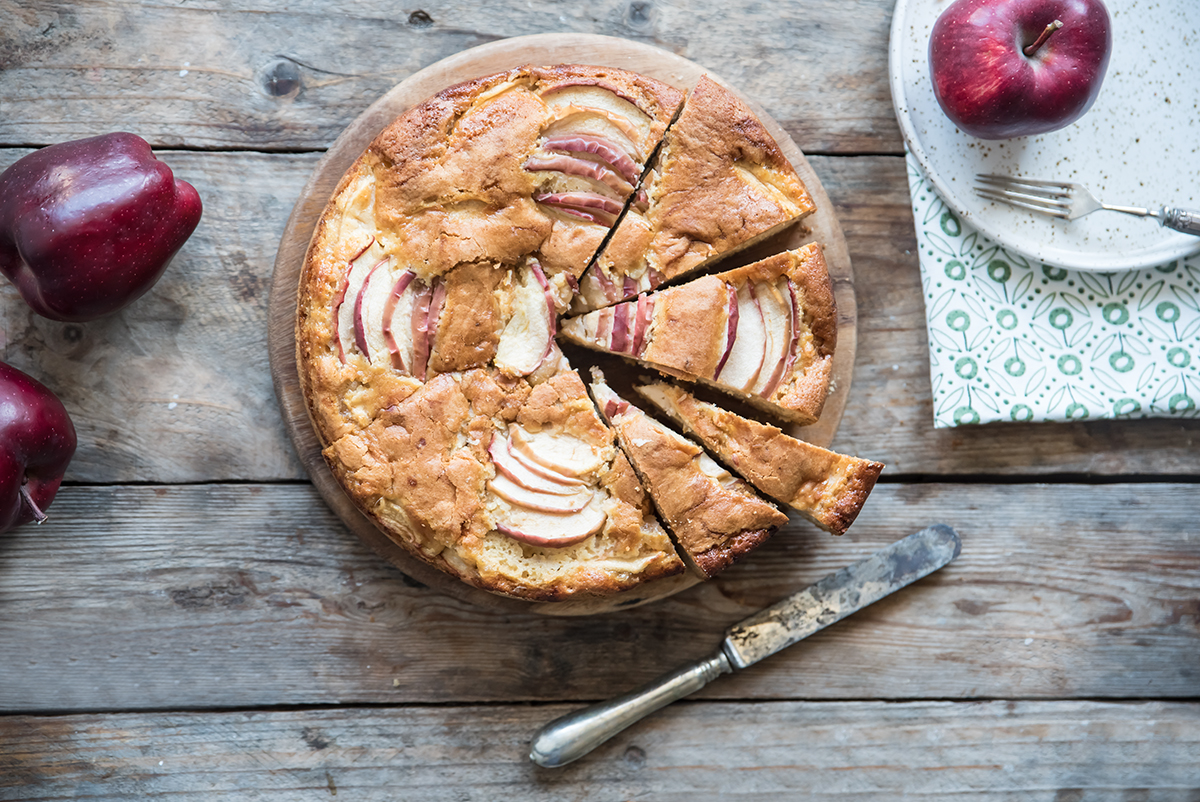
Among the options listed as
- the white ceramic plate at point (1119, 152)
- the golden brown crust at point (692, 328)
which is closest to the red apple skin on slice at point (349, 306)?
the golden brown crust at point (692, 328)

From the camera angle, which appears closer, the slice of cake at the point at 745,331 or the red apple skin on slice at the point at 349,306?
the red apple skin on slice at the point at 349,306

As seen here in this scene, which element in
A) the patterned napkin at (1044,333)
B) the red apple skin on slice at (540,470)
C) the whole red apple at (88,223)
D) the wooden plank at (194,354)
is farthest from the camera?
the patterned napkin at (1044,333)

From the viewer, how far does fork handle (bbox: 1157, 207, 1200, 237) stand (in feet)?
8.10

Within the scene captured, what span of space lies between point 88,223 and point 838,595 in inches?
97.0

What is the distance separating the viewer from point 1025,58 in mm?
2389

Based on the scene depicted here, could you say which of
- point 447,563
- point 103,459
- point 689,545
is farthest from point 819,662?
point 103,459

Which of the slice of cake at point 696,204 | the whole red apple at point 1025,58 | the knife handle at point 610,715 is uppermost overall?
the whole red apple at point 1025,58

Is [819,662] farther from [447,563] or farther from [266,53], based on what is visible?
Result: [266,53]

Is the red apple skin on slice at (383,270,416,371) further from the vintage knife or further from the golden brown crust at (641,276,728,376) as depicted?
the vintage knife

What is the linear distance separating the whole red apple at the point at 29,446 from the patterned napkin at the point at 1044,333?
8.75ft

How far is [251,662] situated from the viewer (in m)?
2.59

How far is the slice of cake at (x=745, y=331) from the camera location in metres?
2.38

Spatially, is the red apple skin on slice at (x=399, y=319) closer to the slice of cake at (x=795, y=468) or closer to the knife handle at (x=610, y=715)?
the slice of cake at (x=795, y=468)

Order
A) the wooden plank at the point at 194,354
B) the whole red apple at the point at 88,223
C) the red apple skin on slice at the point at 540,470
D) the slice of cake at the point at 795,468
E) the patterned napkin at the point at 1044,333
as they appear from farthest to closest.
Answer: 1. the patterned napkin at the point at 1044,333
2. the wooden plank at the point at 194,354
3. the slice of cake at the point at 795,468
4. the red apple skin on slice at the point at 540,470
5. the whole red apple at the point at 88,223
